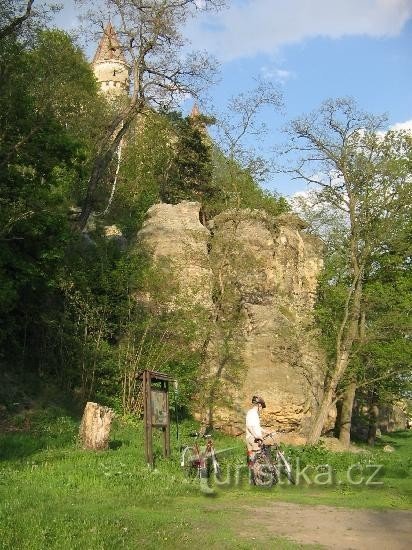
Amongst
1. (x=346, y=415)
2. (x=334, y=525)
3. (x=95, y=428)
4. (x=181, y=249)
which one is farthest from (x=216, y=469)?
(x=346, y=415)

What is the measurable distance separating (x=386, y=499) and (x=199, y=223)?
1829cm

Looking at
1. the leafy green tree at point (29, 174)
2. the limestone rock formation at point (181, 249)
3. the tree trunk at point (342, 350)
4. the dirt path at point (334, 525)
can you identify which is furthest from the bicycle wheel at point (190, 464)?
the limestone rock formation at point (181, 249)

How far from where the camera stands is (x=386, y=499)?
11.3 m

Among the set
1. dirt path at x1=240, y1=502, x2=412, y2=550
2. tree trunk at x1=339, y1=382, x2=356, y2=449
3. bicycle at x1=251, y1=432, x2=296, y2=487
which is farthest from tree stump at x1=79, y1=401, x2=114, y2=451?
tree trunk at x1=339, y1=382, x2=356, y2=449

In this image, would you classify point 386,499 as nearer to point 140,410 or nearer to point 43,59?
point 140,410

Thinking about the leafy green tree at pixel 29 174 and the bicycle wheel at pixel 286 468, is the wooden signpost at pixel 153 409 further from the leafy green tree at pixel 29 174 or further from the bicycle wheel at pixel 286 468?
the leafy green tree at pixel 29 174

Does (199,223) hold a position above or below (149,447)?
above

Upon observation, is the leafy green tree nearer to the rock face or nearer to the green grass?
the green grass

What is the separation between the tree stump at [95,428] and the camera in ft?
46.4

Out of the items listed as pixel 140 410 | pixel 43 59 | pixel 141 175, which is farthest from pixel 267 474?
pixel 141 175

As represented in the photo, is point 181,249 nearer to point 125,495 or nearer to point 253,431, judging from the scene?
point 253,431

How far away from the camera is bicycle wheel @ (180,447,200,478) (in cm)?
1233

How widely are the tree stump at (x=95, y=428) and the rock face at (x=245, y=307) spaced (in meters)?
9.29

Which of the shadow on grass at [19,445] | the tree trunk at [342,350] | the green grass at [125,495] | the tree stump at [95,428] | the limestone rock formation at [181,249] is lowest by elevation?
the green grass at [125,495]
